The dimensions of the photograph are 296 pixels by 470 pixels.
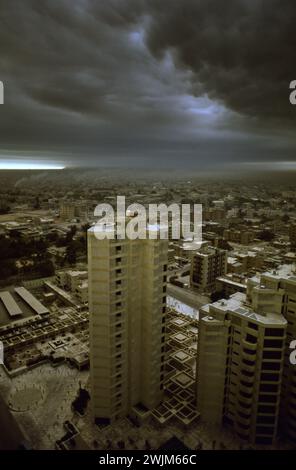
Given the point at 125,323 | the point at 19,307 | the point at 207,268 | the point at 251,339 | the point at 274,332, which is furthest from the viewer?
the point at 207,268

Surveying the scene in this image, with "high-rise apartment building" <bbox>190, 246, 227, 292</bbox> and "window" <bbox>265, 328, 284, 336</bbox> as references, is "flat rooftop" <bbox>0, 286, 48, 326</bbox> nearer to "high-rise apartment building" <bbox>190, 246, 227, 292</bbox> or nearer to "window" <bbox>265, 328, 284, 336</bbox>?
"high-rise apartment building" <bbox>190, 246, 227, 292</bbox>

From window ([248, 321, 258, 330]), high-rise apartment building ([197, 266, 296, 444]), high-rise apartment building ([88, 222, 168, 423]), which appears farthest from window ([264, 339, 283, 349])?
high-rise apartment building ([88, 222, 168, 423])

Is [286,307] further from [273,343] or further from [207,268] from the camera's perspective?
[207,268]

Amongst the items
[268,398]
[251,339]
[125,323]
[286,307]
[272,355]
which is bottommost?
[268,398]

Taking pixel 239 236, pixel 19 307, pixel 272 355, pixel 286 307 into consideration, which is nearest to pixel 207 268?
pixel 286 307

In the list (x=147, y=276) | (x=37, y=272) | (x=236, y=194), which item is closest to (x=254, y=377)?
(x=147, y=276)
